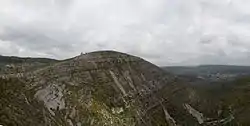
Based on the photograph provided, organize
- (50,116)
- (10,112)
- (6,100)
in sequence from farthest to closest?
(50,116), (6,100), (10,112)

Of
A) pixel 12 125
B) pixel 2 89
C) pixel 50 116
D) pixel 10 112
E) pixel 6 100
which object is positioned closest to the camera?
pixel 12 125

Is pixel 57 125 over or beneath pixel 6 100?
beneath

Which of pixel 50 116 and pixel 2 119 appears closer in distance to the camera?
pixel 2 119

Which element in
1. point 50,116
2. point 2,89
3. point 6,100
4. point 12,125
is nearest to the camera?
point 12,125

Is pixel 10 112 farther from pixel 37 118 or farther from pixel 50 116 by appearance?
pixel 50 116

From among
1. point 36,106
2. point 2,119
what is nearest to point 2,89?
point 36,106

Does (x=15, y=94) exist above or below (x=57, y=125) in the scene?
above

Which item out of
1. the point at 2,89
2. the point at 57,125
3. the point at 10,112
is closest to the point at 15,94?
the point at 2,89

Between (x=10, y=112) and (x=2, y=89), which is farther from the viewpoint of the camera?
(x=2, y=89)

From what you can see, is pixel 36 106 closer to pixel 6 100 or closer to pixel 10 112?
pixel 6 100

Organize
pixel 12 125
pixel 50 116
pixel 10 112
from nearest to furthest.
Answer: pixel 12 125
pixel 10 112
pixel 50 116
